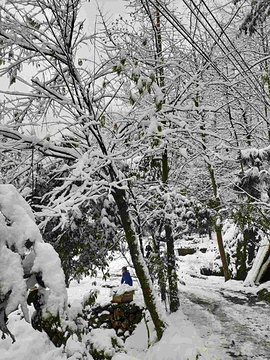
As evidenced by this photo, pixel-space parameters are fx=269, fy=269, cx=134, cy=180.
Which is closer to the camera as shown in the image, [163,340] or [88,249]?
[163,340]

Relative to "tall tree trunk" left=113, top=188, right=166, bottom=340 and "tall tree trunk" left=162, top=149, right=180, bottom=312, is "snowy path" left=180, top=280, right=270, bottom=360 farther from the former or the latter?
"tall tree trunk" left=113, top=188, right=166, bottom=340

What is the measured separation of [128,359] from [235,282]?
11.5 meters

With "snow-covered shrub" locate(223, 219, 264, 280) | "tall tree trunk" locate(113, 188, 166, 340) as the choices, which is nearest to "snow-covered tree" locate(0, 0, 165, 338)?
"tall tree trunk" locate(113, 188, 166, 340)

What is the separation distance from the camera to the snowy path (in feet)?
18.8

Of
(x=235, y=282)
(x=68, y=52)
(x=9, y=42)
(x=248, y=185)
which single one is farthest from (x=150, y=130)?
(x=235, y=282)

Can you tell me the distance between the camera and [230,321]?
301 inches

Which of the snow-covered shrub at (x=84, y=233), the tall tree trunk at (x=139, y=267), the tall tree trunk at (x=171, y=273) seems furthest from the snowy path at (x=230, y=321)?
the snow-covered shrub at (x=84, y=233)

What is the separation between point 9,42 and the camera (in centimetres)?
465

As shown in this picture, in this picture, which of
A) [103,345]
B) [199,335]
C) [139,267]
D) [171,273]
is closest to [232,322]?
[199,335]

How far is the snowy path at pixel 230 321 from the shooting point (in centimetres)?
572

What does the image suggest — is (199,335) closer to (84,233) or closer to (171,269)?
(171,269)

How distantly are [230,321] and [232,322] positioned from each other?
88 millimetres

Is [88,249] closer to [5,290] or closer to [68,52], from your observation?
[68,52]

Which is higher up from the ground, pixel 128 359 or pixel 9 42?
pixel 9 42
